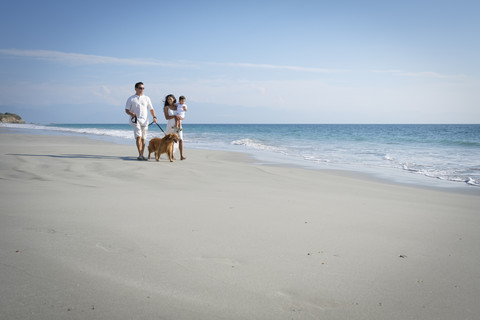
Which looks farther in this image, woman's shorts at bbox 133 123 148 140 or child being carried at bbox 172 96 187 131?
child being carried at bbox 172 96 187 131

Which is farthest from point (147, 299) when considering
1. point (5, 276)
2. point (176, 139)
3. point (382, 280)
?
point (176, 139)

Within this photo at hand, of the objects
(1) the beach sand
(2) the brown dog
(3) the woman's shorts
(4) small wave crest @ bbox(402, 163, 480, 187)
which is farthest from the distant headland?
(4) small wave crest @ bbox(402, 163, 480, 187)

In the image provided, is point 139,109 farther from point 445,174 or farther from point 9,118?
point 9,118

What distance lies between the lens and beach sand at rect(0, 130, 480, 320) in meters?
1.74

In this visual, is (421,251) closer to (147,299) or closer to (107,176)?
(147,299)

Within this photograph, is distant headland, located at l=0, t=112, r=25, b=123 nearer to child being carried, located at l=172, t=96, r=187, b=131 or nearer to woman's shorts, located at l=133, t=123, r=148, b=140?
woman's shorts, located at l=133, t=123, r=148, b=140

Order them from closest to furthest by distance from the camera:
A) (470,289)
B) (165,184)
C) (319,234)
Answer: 1. (470,289)
2. (319,234)
3. (165,184)

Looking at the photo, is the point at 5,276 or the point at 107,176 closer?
the point at 5,276

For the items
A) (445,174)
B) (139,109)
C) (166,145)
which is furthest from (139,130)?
(445,174)

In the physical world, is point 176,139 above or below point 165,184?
above

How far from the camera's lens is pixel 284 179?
20.0 ft

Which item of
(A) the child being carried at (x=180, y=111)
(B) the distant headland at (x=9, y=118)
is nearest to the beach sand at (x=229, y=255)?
(A) the child being carried at (x=180, y=111)

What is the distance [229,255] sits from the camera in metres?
2.37

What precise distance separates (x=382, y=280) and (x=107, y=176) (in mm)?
4884
